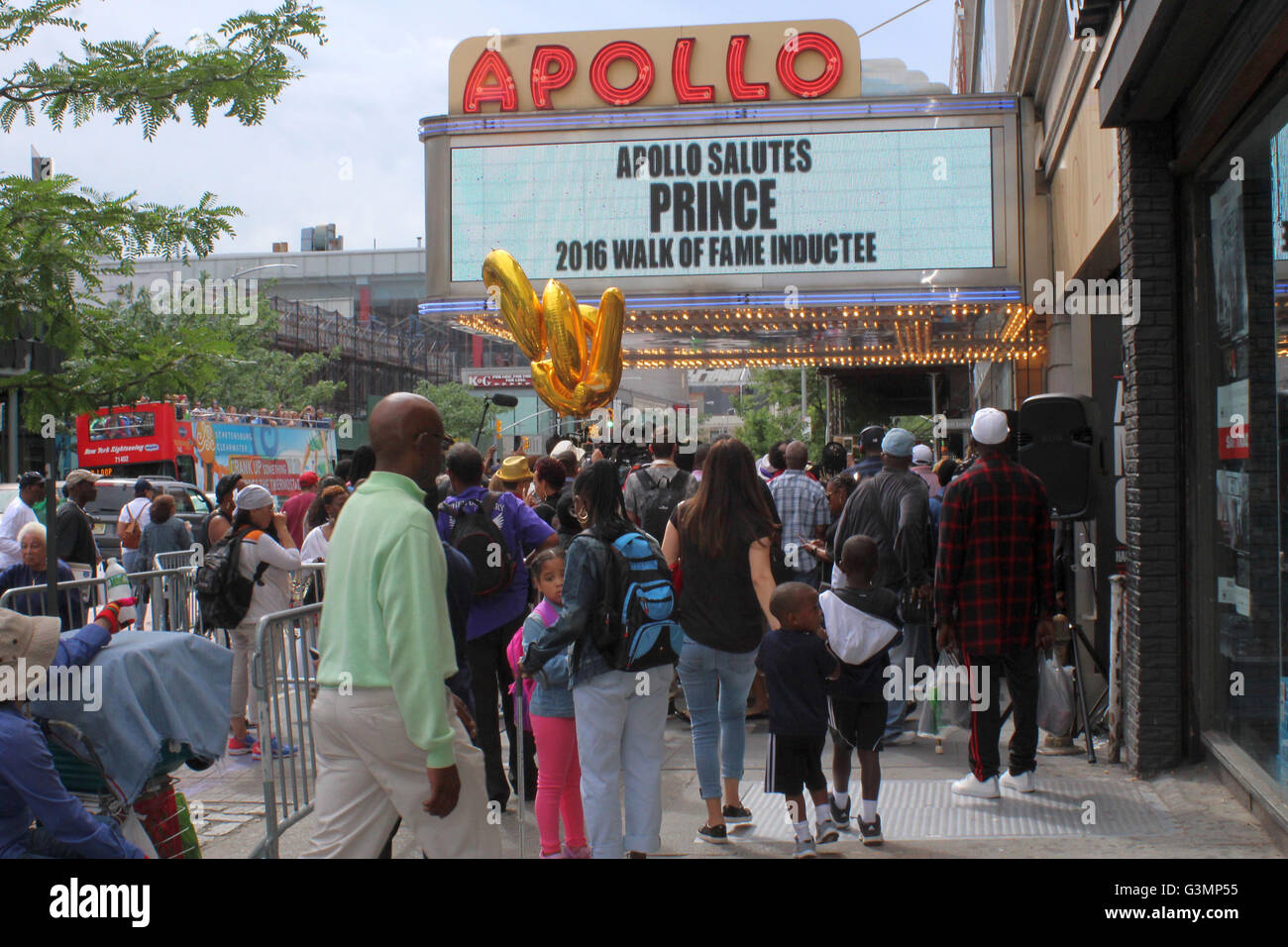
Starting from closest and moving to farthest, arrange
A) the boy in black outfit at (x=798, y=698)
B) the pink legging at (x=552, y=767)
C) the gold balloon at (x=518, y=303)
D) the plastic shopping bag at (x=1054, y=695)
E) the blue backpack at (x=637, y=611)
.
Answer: the blue backpack at (x=637, y=611), the pink legging at (x=552, y=767), the boy in black outfit at (x=798, y=698), the plastic shopping bag at (x=1054, y=695), the gold balloon at (x=518, y=303)

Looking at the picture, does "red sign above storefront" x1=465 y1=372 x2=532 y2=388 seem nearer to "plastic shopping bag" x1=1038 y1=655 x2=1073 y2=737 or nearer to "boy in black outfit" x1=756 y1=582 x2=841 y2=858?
"plastic shopping bag" x1=1038 y1=655 x2=1073 y2=737

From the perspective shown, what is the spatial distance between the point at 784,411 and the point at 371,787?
45.5 m

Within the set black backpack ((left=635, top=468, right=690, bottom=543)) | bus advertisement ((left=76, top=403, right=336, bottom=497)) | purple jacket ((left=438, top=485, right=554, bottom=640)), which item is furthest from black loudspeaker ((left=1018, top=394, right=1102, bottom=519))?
bus advertisement ((left=76, top=403, right=336, bottom=497))

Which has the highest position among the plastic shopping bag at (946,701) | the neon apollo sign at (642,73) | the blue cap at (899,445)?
the neon apollo sign at (642,73)

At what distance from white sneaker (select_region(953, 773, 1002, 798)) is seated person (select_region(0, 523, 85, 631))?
582cm

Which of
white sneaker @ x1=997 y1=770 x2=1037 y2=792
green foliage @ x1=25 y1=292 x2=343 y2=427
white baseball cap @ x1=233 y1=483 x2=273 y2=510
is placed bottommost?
white sneaker @ x1=997 y1=770 x2=1037 y2=792

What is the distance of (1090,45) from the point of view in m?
8.46

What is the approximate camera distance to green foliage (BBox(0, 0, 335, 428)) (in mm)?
5852

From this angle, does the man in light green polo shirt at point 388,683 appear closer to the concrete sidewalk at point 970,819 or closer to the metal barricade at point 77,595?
the concrete sidewalk at point 970,819

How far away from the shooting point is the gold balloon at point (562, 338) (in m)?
12.0

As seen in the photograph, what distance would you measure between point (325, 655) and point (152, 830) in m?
1.71

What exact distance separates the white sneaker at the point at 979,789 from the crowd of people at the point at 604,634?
0.5 inches

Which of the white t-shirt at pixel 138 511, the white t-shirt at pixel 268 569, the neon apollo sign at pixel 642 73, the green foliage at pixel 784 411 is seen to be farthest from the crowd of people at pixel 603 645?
the green foliage at pixel 784 411
